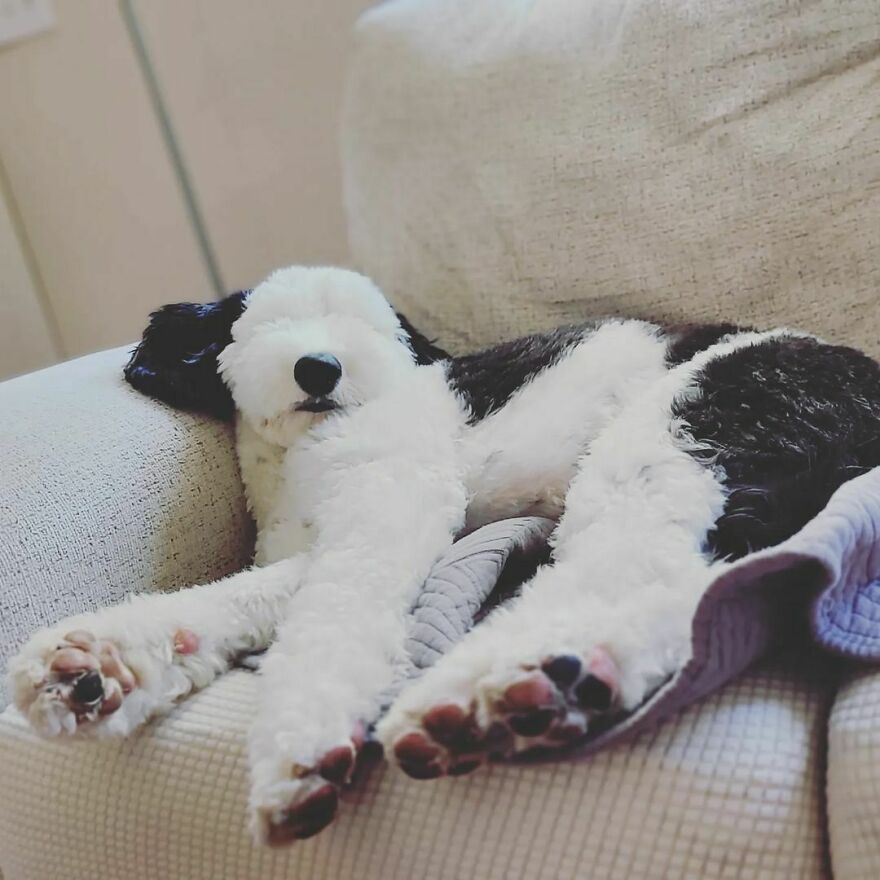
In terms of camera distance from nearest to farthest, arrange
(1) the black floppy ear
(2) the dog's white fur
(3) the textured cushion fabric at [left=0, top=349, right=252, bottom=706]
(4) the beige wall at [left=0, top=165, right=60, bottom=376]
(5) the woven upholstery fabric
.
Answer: (5) the woven upholstery fabric < (2) the dog's white fur < (3) the textured cushion fabric at [left=0, top=349, right=252, bottom=706] < (1) the black floppy ear < (4) the beige wall at [left=0, top=165, right=60, bottom=376]

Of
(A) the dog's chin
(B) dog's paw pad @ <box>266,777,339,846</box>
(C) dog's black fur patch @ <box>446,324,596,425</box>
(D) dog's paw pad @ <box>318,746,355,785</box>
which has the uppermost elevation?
(A) the dog's chin

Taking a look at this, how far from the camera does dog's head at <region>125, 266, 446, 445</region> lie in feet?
3.98

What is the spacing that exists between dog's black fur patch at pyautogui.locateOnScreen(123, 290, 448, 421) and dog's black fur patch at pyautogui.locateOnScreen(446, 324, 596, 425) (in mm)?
93

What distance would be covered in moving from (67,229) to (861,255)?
6.40 feet

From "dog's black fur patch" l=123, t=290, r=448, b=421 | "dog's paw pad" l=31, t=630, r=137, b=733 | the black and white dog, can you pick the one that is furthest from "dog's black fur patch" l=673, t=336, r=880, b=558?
"dog's paw pad" l=31, t=630, r=137, b=733

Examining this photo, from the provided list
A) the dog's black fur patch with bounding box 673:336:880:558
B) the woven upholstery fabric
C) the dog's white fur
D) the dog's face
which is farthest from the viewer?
the dog's face

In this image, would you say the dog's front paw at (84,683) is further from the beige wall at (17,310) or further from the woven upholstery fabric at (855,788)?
the beige wall at (17,310)

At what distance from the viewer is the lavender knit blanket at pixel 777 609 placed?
31.0 inches

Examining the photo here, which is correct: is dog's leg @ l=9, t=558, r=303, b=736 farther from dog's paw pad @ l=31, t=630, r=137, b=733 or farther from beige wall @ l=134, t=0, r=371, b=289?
beige wall @ l=134, t=0, r=371, b=289

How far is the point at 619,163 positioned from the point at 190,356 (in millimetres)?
665

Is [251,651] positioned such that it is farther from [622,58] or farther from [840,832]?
[622,58]

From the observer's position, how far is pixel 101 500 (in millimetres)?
1187

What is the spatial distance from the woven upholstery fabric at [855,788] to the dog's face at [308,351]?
0.66 meters

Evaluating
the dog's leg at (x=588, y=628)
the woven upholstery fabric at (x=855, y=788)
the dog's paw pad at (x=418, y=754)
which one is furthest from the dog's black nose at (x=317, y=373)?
the woven upholstery fabric at (x=855, y=788)
